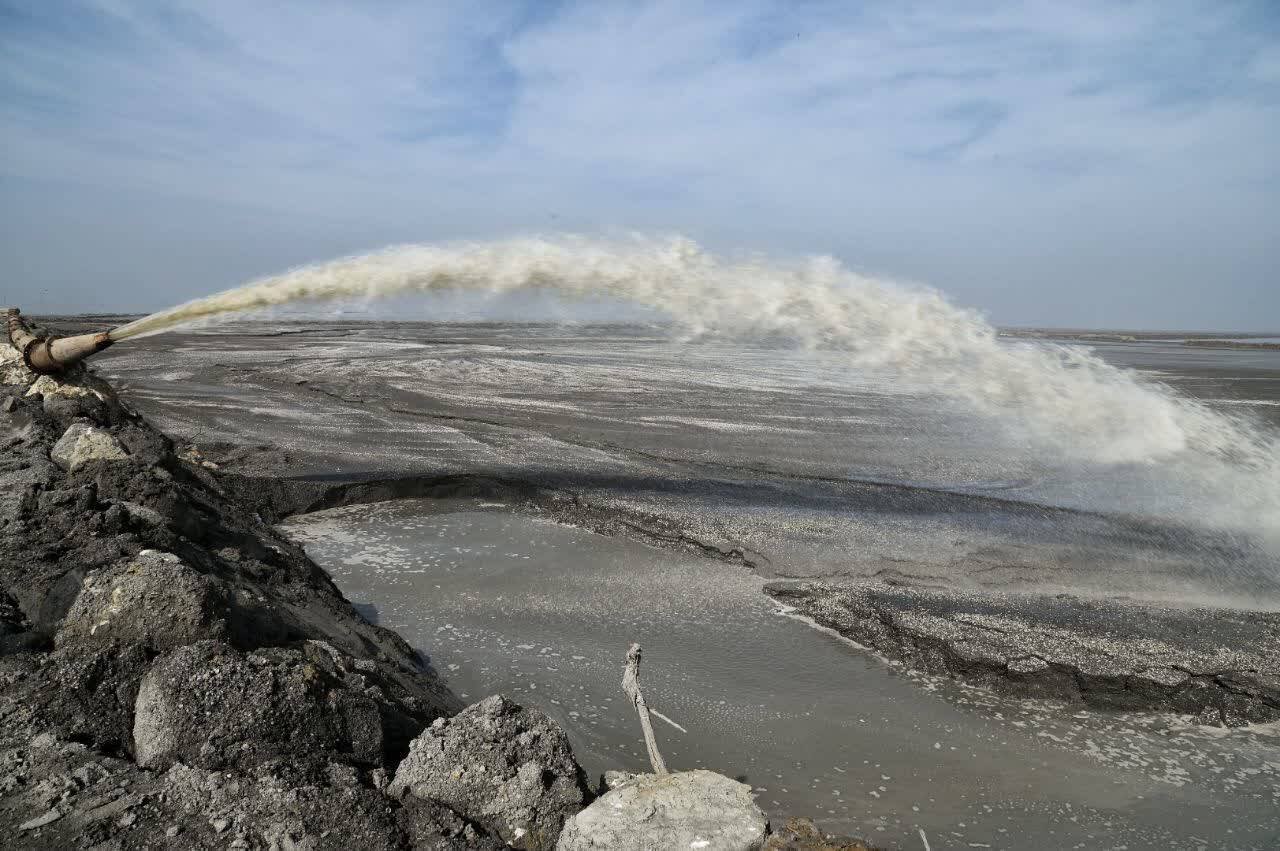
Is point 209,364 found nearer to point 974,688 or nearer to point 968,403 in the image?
point 968,403

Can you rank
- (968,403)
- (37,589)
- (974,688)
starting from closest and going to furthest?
(37,589) → (974,688) → (968,403)

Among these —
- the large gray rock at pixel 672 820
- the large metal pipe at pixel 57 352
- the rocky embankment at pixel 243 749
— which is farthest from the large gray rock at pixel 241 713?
the large metal pipe at pixel 57 352

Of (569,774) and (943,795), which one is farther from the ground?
(569,774)

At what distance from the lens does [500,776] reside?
115 inches

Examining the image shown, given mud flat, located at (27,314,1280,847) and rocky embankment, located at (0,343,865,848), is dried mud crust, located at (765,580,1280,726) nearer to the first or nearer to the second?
mud flat, located at (27,314,1280,847)

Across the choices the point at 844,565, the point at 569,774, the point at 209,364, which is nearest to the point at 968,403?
the point at 844,565

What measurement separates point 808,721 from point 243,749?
9.72 ft

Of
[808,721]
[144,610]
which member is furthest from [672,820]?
[144,610]

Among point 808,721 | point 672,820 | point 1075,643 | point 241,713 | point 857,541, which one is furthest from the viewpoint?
point 857,541

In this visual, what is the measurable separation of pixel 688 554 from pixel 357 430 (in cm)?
785

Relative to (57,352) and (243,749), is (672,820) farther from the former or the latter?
(57,352)

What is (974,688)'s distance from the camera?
4.96 m

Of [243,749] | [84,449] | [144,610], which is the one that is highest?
[84,449]

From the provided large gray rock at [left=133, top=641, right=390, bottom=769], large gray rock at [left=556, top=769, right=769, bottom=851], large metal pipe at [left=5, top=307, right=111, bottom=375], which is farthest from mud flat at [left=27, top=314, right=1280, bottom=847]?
large metal pipe at [left=5, top=307, right=111, bottom=375]
